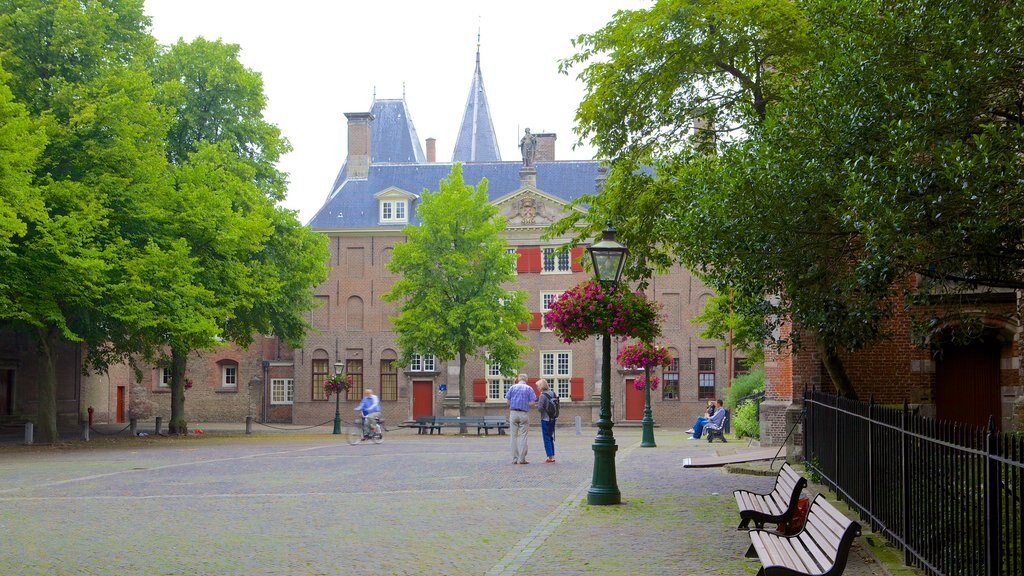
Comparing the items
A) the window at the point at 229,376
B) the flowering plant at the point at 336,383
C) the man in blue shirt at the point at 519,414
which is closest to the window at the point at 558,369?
the flowering plant at the point at 336,383

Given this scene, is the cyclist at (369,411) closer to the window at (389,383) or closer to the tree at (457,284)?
the tree at (457,284)

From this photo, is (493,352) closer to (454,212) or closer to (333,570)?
(454,212)

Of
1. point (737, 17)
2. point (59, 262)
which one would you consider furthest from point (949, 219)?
point (59, 262)

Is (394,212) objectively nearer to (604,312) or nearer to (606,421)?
(604,312)

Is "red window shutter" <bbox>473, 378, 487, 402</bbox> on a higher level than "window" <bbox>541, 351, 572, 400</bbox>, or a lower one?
lower

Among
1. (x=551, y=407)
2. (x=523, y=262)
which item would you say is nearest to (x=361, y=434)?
(x=551, y=407)

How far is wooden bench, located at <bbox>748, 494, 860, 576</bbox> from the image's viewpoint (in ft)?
20.7

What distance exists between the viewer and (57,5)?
30797mm

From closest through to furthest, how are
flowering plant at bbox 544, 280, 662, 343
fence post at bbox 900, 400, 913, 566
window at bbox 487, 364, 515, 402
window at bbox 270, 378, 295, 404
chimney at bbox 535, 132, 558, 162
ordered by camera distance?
1. fence post at bbox 900, 400, 913, 566
2. flowering plant at bbox 544, 280, 662, 343
3. window at bbox 487, 364, 515, 402
4. window at bbox 270, 378, 295, 404
5. chimney at bbox 535, 132, 558, 162

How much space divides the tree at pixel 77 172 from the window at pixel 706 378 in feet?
95.5

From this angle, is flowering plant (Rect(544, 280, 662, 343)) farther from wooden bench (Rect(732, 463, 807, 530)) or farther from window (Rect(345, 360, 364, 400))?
window (Rect(345, 360, 364, 400))

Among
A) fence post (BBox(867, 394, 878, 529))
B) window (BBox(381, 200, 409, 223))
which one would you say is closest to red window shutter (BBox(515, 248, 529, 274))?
window (BBox(381, 200, 409, 223))

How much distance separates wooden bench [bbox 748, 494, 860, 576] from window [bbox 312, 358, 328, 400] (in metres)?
49.9

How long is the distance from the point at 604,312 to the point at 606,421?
1550mm
